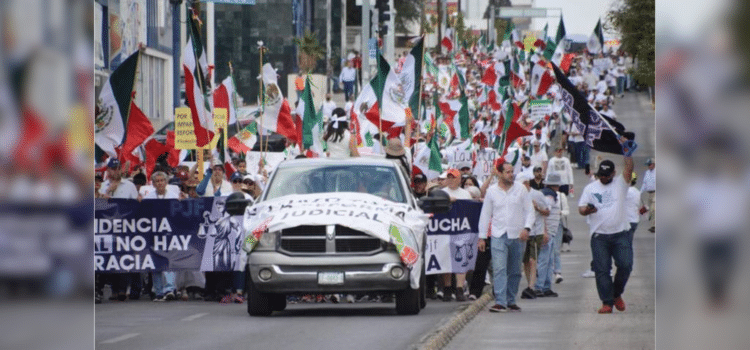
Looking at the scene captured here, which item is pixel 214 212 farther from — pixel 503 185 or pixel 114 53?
pixel 114 53

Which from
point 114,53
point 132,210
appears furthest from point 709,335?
point 114,53

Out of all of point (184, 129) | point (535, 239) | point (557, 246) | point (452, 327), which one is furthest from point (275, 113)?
point (452, 327)

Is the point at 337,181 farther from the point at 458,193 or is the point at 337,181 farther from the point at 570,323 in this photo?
the point at 458,193

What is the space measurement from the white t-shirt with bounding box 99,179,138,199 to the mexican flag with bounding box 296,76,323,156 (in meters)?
7.26

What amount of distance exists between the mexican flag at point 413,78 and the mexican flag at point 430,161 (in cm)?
72

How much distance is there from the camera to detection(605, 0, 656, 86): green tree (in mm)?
38675

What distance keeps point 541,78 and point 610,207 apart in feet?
82.6

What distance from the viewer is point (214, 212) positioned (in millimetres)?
22031

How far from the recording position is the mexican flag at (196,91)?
25062mm

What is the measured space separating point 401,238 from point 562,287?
7624 mm

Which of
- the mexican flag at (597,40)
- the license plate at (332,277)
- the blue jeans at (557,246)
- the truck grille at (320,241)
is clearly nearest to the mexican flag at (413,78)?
the blue jeans at (557,246)

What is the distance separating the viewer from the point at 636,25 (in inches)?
1628

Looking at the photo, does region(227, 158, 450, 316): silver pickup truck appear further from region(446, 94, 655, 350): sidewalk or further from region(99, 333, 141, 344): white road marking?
region(99, 333, 141, 344): white road marking

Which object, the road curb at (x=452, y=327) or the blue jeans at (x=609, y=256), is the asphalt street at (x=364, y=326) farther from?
the blue jeans at (x=609, y=256)
